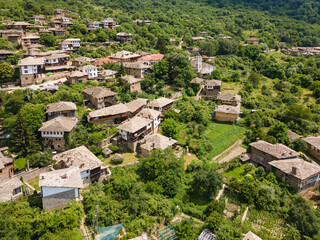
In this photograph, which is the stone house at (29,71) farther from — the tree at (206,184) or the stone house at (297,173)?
the stone house at (297,173)

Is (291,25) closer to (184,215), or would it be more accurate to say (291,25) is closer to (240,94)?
(240,94)

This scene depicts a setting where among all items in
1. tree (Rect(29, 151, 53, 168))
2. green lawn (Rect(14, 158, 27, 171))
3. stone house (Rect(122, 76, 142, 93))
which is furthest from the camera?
stone house (Rect(122, 76, 142, 93))

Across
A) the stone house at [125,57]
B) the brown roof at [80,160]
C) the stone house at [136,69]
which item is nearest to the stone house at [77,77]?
the stone house at [136,69]

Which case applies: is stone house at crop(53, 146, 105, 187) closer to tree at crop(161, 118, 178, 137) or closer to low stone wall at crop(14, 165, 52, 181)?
low stone wall at crop(14, 165, 52, 181)

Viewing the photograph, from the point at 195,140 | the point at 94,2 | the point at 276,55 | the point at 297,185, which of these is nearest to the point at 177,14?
the point at 94,2

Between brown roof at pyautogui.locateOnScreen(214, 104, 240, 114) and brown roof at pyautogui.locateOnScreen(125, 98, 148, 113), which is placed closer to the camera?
brown roof at pyautogui.locateOnScreen(125, 98, 148, 113)

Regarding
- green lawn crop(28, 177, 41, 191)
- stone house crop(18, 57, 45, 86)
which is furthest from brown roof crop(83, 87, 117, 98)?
green lawn crop(28, 177, 41, 191)
